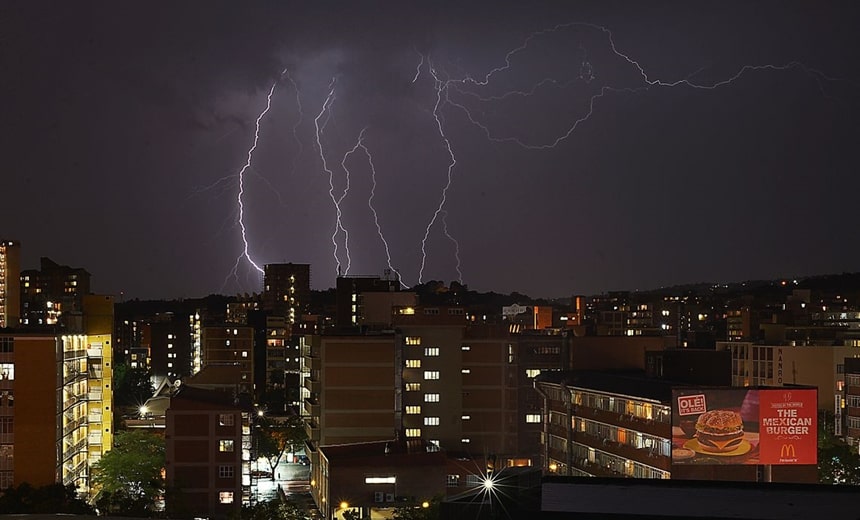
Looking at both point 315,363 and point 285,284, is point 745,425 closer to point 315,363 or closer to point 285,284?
point 315,363

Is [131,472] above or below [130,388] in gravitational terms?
above

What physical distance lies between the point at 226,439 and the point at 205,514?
5.22ft

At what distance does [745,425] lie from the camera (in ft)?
67.4

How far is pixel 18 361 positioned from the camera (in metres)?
20.8

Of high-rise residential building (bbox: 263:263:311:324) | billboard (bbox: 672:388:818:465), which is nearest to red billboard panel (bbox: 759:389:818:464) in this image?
billboard (bbox: 672:388:818:465)

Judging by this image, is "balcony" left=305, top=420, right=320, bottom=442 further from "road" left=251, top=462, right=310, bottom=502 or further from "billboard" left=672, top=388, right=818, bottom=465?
"billboard" left=672, top=388, right=818, bottom=465

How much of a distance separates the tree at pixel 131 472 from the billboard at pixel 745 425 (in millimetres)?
11103

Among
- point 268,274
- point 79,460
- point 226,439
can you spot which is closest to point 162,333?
point 268,274

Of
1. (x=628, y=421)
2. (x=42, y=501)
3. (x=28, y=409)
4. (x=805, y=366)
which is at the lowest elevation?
(x=42, y=501)

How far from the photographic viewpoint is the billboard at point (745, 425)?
2045 cm

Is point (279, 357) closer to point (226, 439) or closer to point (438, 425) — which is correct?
point (438, 425)

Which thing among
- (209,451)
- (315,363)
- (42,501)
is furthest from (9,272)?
(42,501)

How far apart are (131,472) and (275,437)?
10022mm

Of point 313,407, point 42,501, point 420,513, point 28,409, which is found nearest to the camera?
point 42,501
